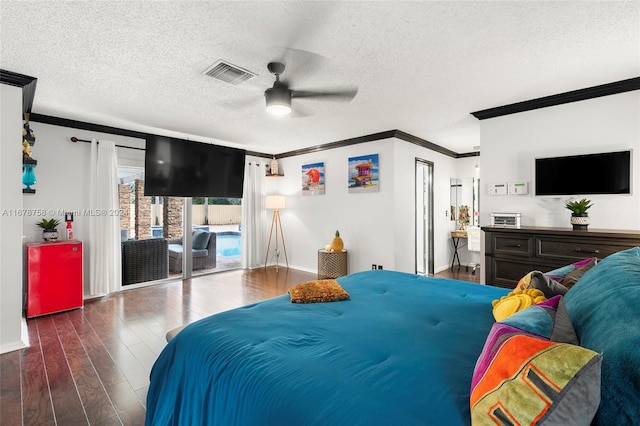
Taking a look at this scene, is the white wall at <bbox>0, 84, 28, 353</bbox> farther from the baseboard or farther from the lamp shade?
the lamp shade

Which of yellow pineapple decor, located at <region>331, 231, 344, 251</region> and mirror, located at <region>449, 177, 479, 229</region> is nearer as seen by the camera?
yellow pineapple decor, located at <region>331, 231, 344, 251</region>

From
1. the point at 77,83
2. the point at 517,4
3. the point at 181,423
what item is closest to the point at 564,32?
the point at 517,4

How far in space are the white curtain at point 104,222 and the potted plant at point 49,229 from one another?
0.45m

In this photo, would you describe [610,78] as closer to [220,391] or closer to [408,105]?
[408,105]

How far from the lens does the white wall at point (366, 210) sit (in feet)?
16.5

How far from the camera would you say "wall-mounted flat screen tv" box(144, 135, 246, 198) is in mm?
4570

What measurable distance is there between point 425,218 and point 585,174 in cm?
299

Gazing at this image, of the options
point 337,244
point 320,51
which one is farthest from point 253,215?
point 320,51

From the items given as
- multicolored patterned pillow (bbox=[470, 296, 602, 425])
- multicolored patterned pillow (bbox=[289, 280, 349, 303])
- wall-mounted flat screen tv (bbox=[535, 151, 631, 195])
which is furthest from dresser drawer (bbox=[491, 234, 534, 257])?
multicolored patterned pillow (bbox=[470, 296, 602, 425])

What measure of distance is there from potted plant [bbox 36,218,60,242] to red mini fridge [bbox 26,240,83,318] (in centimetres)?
18

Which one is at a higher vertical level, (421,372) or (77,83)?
(77,83)

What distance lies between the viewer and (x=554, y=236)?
3.06 metres

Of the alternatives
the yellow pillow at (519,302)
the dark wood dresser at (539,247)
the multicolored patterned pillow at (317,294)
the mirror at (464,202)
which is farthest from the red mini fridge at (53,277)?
the mirror at (464,202)

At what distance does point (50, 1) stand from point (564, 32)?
3.48m
